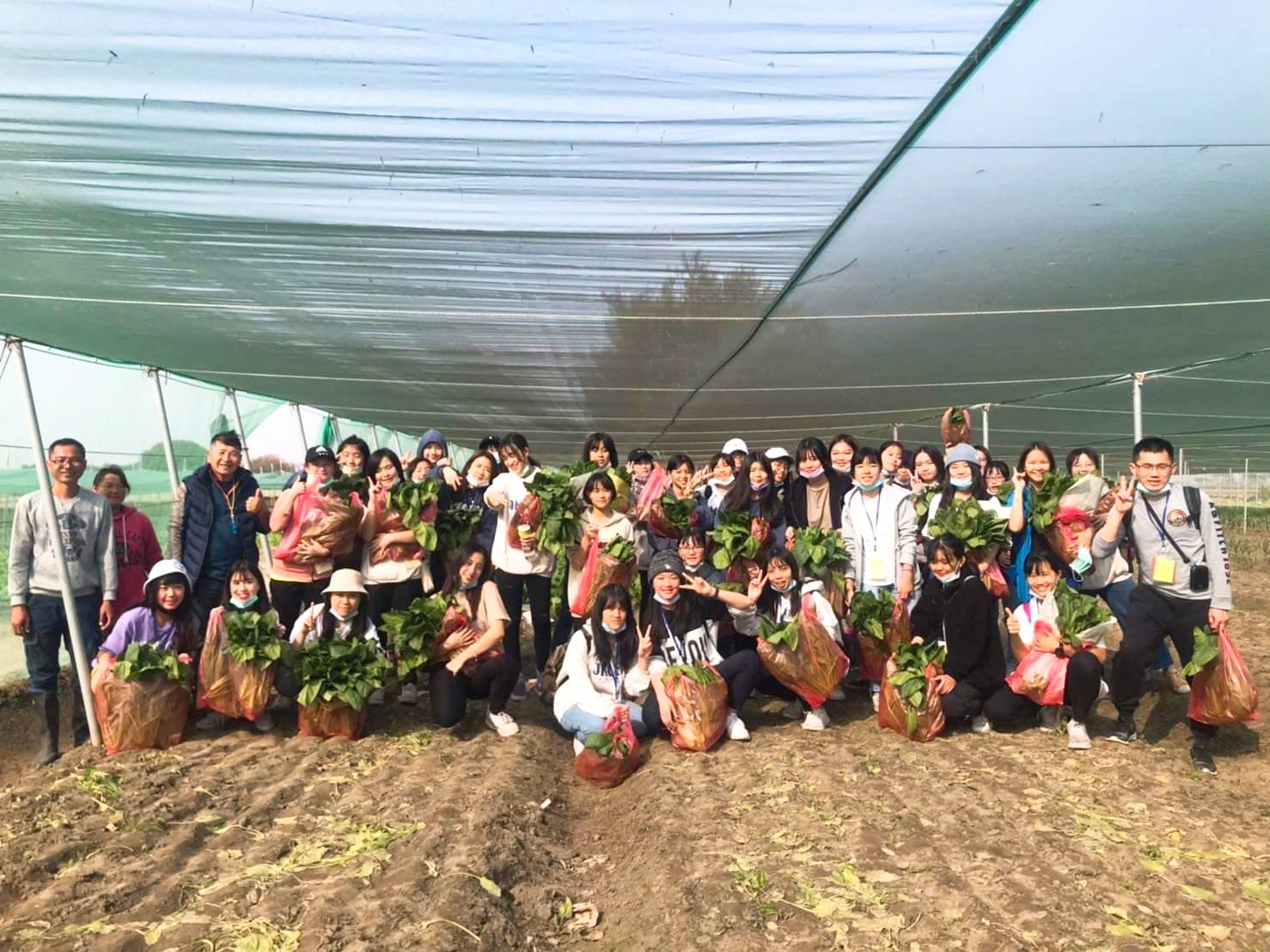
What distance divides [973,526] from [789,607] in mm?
962

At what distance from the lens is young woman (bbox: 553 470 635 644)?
167 inches

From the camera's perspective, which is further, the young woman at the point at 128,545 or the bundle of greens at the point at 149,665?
the young woman at the point at 128,545

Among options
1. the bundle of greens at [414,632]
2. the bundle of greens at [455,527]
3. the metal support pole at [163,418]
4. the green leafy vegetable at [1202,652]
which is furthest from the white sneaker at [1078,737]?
the metal support pole at [163,418]

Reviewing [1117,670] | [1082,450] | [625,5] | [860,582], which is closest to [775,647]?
[860,582]

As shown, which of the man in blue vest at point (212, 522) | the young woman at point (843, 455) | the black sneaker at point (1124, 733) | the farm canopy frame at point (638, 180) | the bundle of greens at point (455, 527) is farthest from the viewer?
the young woman at point (843, 455)

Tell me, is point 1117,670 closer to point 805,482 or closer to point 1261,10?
point 805,482

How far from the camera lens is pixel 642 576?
481 centimetres

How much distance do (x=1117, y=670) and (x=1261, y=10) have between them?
2.64 m

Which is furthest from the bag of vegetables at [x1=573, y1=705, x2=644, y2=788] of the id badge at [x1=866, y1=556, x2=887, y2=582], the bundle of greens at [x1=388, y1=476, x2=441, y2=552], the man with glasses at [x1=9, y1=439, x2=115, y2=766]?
the man with glasses at [x1=9, y1=439, x2=115, y2=766]

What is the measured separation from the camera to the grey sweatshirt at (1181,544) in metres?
3.60

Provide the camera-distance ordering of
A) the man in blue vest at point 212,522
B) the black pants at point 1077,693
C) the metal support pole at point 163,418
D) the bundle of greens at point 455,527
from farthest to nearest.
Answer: the metal support pole at point 163,418 → the bundle of greens at point 455,527 → the man in blue vest at point 212,522 → the black pants at point 1077,693

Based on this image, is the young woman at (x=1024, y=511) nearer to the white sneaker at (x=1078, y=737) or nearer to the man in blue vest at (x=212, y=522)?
the white sneaker at (x=1078, y=737)

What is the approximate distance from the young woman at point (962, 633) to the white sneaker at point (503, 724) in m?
2.01

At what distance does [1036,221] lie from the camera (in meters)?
3.56
